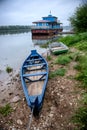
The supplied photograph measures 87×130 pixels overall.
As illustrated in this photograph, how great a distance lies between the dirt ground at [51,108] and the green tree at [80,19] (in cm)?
1363

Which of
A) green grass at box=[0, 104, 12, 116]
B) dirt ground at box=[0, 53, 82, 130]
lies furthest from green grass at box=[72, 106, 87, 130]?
green grass at box=[0, 104, 12, 116]

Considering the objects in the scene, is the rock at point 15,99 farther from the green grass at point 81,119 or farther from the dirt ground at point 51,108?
the green grass at point 81,119

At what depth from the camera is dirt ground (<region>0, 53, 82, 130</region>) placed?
364 centimetres

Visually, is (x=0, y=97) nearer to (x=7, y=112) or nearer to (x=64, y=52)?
(x=7, y=112)

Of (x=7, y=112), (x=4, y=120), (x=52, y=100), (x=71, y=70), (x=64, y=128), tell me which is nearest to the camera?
(x=64, y=128)

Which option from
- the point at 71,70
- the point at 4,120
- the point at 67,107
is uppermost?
the point at 71,70

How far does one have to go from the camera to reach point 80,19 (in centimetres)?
1764

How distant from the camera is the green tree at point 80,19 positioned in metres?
17.2

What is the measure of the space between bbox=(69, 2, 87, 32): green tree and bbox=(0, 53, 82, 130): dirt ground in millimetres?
13632

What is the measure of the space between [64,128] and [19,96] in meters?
2.16

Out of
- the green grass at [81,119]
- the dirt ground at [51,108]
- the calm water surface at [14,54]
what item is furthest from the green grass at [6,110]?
the calm water surface at [14,54]

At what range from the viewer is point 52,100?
4551 mm

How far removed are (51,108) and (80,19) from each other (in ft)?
51.5

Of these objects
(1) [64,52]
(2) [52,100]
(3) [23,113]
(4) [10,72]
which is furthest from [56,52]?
(3) [23,113]
